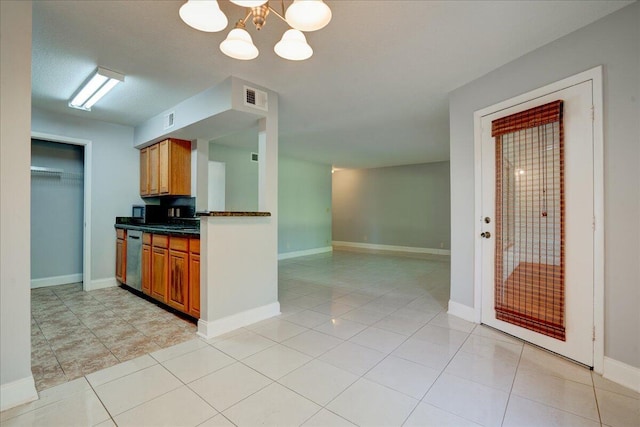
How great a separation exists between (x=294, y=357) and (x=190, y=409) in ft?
2.70

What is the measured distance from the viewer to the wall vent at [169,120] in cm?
378

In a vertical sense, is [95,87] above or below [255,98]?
above

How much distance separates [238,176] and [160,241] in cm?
296

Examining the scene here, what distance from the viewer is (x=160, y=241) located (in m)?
3.42

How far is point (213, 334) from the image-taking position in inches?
105

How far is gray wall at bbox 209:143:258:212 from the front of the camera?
5.86m

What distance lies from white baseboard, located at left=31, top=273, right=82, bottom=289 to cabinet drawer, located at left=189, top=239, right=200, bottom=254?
317cm

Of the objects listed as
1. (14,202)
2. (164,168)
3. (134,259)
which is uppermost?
(164,168)

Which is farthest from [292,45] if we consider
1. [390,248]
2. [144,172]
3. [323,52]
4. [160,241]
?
[390,248]

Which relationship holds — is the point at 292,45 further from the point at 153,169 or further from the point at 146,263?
the point at 153,169

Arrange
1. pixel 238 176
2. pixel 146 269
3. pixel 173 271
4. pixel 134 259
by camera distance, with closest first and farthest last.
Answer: pixel 173 271 < pixel 146 269 < pixel 134 259 < pixel 238 176

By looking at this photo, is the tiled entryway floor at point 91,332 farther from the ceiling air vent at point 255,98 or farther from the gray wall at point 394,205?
the gray wall at point 394,205

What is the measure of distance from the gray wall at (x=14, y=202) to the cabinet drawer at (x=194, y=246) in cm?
124

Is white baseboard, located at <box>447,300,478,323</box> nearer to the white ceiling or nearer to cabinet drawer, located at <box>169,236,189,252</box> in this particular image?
the white ceiling
